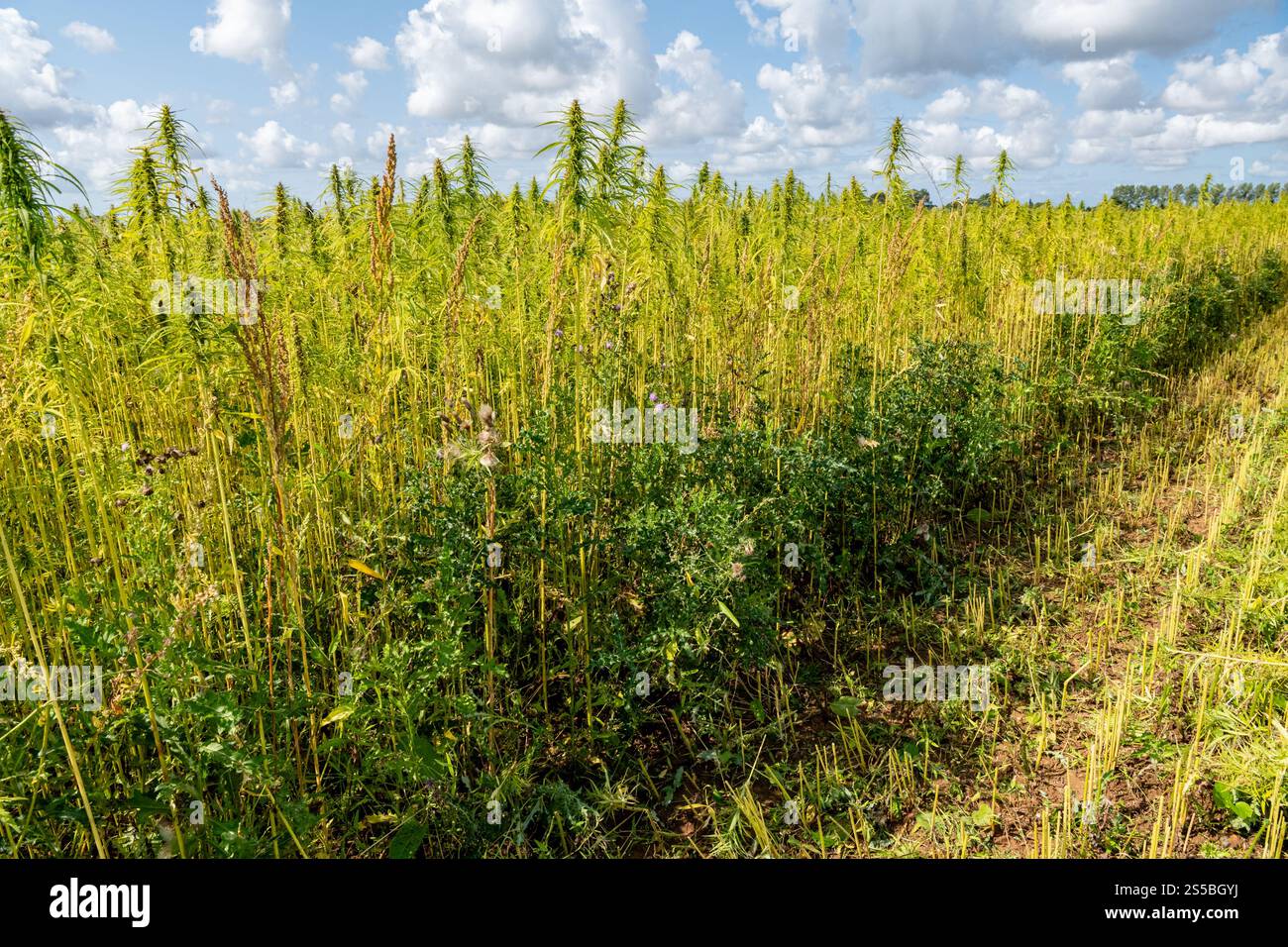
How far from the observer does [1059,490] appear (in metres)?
4.73

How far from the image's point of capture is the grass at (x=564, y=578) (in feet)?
6.88

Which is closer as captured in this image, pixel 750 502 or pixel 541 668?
pixel 541 668

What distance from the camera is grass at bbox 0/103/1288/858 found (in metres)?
2.10

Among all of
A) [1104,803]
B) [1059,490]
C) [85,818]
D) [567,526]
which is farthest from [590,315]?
[1059,490]

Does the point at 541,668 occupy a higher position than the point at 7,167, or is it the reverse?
the point at 7,167

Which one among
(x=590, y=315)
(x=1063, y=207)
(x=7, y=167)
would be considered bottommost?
(x=590, y=315)

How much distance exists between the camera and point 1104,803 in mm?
2371

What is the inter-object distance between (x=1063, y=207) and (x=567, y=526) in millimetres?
11319

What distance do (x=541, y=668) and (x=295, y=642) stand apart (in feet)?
2.94

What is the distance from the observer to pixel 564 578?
9.11 ft

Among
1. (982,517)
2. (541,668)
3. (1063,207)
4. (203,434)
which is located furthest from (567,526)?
(1063,207)
